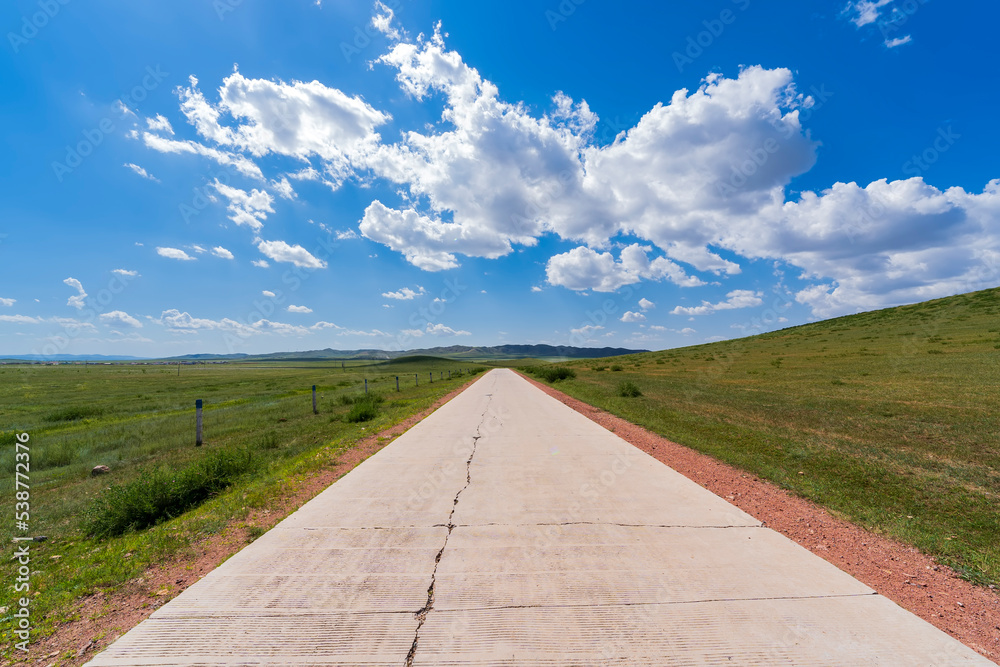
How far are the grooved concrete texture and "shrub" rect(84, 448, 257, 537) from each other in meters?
2.42

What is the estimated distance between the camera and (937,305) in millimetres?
54562

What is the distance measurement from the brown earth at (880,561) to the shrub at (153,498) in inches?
332

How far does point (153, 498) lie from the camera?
5.56 meters

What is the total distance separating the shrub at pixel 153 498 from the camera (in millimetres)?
5211

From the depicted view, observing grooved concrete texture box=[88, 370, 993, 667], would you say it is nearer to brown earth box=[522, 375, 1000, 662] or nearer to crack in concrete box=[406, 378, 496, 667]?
crack in concrete box=[406, 378, 496, 667]

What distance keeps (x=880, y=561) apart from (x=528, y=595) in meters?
3.89

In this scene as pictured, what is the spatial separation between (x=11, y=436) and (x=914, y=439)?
26.6 m

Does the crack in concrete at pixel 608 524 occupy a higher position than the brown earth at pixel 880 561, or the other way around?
the crack in concrete at pixel 608 524

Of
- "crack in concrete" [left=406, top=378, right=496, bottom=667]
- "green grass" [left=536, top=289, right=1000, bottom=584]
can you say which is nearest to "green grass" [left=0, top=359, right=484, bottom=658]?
"crack in concrete" [left=406, top=378, right=496, bottom=667]

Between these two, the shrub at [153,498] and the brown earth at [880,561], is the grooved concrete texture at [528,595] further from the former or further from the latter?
the shrub at [153,498]

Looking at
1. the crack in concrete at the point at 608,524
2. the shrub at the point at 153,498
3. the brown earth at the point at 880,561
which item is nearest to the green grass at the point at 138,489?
the shrub at the point at 153,498

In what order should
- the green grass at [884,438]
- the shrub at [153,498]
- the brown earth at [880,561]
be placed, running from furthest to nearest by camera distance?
the shrub at [153,498], the green grass at [884,438], the brown earth at [880,561]

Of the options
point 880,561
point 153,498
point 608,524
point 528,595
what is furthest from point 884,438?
point 153,498

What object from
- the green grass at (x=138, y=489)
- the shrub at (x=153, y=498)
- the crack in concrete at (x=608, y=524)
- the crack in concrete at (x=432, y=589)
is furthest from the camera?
the shrub at (x=153, y=498)
